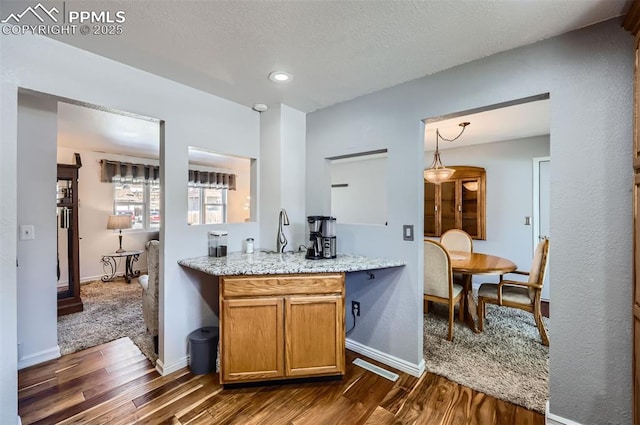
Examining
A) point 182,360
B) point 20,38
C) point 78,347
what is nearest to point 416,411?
point 182,360

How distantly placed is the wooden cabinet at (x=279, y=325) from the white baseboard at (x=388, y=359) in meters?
0.52

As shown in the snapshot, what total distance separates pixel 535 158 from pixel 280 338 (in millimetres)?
4261

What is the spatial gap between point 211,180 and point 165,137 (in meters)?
4.31

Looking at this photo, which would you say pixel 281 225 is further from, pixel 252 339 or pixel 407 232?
pixel 407 232

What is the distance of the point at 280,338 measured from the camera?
2.01 metres

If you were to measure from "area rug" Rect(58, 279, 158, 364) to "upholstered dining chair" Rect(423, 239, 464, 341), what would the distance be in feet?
8.68

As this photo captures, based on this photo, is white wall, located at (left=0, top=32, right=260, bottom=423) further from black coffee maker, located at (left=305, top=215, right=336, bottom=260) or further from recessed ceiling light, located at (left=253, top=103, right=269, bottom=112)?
black coffee maker, located at (left=305, top=215, right=336, bottom=260)

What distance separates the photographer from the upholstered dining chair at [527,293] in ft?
8.61

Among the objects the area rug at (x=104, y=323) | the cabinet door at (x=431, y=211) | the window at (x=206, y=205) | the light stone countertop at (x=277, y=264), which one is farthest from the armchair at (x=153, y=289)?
the cabinet door at (x=431, y=211)

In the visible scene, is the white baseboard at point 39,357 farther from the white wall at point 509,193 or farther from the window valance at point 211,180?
the white wall at point 509,193

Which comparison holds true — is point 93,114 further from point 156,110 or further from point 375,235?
point 375,235

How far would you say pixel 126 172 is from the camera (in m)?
5.26

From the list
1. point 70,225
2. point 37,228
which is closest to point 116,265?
point 70,225

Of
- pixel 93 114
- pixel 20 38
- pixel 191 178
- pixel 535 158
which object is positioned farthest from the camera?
pixel 191 178
